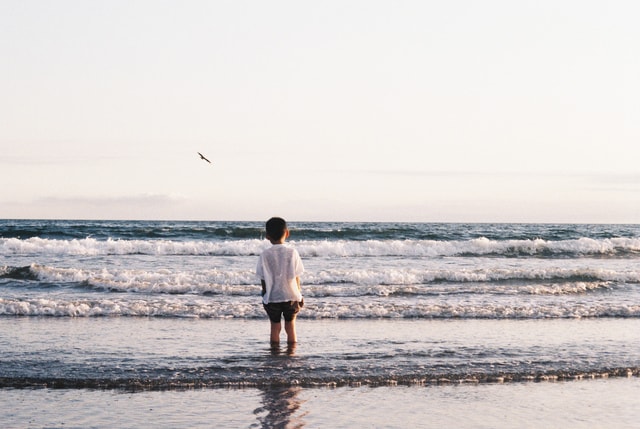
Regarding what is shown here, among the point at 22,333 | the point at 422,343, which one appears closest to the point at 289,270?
the point at 422,343

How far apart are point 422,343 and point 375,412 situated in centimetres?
326

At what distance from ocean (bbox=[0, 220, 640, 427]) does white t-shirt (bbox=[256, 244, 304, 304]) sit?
64 cm

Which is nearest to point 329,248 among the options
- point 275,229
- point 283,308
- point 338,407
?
point 283,308

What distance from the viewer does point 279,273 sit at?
8602 mm

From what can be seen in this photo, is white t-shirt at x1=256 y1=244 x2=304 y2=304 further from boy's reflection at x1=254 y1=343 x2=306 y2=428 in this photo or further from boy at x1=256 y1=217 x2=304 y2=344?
boy's reflection at x1=254 y1=343 x2=306 y2=428

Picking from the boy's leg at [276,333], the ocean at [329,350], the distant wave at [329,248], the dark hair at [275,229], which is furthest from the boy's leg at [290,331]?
the distant wave at [329,248]

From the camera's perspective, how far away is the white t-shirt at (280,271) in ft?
27.9

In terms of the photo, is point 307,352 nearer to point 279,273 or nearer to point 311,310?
point 279,273

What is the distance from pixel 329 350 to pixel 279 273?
106 centimetres

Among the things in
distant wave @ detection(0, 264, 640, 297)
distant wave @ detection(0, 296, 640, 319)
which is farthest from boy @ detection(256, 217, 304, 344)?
distant wave @ detection(0, 264, 640, 297)

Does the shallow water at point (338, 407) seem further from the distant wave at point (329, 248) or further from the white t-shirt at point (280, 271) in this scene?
the distant wave at point (329, 248)

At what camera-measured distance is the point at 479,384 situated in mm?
7266

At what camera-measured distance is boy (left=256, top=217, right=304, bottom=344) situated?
848 centimetres

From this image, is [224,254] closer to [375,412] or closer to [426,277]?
[426,277]
